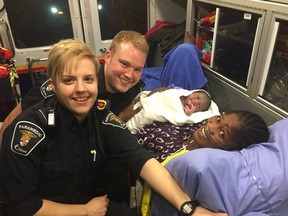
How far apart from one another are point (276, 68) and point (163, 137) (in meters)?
0.73

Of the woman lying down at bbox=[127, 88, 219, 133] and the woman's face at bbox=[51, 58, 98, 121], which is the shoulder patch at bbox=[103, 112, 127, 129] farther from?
the woman lying down at bbox=[127, 88, 219, 133]

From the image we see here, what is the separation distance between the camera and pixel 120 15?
8.86 feet

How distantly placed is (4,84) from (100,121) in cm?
125

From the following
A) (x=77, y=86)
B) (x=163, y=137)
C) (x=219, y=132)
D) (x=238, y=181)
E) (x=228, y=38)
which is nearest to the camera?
(x=238, y=181)

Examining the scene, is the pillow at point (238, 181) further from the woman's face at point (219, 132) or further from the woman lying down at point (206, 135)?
the woman's face at point (219, 132)

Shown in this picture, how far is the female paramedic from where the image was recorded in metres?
0.95

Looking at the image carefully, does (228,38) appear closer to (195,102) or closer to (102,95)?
(195,102)

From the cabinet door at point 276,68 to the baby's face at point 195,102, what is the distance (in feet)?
1.08

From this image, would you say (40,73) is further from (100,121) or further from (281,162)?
(281,162)

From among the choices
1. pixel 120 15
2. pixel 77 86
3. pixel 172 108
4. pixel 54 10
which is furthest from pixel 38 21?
pixel 77 86

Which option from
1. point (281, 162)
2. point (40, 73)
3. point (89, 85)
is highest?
point (89, 85)

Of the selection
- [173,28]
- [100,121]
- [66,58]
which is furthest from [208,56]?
[66,58]

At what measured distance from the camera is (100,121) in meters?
1.14

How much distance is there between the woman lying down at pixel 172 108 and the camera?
4.95 ft
